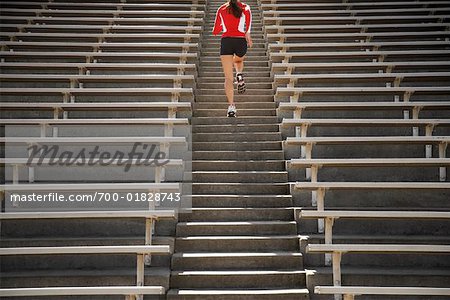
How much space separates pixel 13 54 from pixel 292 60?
3207 mm

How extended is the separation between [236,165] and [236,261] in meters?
1.05

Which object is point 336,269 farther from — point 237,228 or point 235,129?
point 235,129

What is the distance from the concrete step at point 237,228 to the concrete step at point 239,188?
1.31 feet

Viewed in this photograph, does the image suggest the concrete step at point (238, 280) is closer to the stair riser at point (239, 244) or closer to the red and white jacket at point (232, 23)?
the stair riser at point (239, 244)

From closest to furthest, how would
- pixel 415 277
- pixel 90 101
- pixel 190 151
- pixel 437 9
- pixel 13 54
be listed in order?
pixel 415 277 < pixel 190 151 < pixel 90 101 < pixel 13 54 < pixel 437 9

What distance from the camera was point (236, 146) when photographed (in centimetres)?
435

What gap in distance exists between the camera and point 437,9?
7047 millimetres

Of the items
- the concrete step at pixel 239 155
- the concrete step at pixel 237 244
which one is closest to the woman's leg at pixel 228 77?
the concrete step at pixel 239 155

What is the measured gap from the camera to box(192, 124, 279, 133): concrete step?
459cm

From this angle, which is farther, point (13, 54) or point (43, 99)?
point (13, 54)

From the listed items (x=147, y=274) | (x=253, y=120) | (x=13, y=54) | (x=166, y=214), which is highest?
(x=13, y=54)

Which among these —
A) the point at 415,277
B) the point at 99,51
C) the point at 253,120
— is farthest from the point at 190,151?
the point at 99,51

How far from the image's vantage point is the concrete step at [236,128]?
15.1ft

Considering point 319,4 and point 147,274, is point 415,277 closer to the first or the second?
point 147,274
